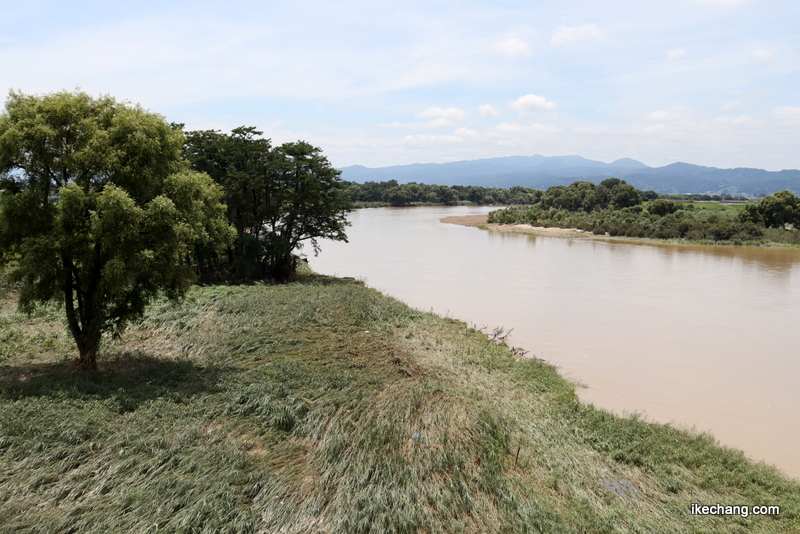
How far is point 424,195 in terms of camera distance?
119 metres

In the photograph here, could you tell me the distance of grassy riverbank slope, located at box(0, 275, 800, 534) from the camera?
233 inches

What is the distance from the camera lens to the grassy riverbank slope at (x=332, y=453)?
5930 millimetres

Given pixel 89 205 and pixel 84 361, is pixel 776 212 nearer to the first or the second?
pixel 89 205

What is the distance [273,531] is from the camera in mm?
5695

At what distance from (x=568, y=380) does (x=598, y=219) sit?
55.2 m

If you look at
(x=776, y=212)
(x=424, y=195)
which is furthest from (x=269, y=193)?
(x=424, y=195)

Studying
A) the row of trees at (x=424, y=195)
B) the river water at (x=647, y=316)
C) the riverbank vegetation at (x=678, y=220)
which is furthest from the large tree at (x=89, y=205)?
the row of trees at (x=424, y=195)

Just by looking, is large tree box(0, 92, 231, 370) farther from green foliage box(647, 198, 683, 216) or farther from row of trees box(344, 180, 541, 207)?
row of trees box(344, 180, 541, 207)

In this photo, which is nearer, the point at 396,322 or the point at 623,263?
the point at 396,322

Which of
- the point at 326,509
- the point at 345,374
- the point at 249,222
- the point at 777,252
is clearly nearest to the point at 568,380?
the point at 345,374

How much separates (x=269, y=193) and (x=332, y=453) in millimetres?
19404

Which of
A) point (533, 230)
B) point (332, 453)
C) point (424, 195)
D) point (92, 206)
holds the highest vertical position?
point (424, 195)

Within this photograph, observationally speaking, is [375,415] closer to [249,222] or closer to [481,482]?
[481,482]

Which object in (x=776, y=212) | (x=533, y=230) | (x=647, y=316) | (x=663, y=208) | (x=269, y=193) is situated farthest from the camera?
(x=533, y=230)
